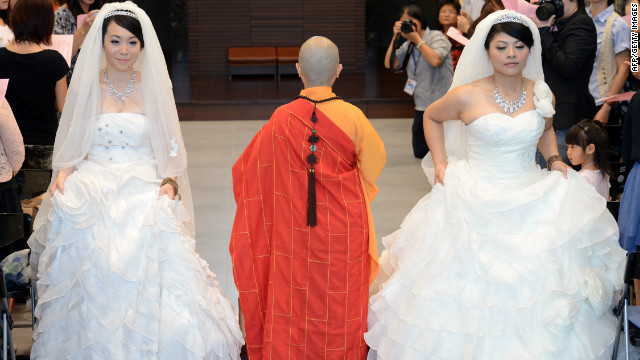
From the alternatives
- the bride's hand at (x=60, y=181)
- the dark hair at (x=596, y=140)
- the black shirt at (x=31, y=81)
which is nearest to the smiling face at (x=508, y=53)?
the dark hair at (x=596, y=140)

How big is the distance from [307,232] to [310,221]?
72mm

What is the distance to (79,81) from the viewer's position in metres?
4.02

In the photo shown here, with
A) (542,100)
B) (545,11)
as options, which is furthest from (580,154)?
(542,100)

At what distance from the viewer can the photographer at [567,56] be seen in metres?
5.52

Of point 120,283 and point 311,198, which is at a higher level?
point 311,198

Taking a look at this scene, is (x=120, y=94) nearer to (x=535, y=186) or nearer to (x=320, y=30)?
(x=535, y=186)

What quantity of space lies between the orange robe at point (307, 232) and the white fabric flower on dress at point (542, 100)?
0.75 meters

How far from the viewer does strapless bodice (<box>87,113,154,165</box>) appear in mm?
4039

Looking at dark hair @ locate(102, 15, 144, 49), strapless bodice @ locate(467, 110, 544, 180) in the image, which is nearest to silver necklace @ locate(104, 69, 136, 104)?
dark hair @ locate(102, 15, 144, 49)

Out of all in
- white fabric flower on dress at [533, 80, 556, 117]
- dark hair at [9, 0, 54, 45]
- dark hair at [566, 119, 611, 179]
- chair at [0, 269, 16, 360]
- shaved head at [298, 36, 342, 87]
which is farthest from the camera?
dark hair at [9, 0, 54, 45]

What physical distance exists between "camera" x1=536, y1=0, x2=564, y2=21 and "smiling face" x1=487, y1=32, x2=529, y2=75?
1556 millimetres

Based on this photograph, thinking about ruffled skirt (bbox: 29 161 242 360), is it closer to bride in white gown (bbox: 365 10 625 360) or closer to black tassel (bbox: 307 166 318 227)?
black tassel (bbox: 307 166 318 227)

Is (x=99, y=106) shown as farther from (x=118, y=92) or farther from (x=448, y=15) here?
(x=448, y=15)

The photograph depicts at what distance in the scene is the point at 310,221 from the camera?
3875 millimetres
